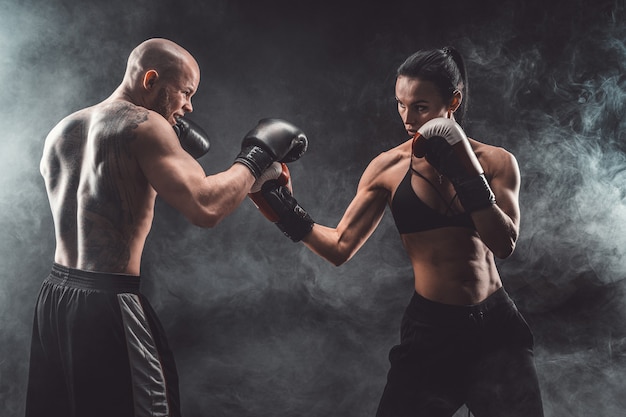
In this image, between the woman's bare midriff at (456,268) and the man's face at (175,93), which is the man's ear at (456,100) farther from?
the man's face at (175,93)

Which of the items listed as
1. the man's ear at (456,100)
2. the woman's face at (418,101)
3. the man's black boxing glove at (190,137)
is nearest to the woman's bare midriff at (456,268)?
the woman's face at (418,101)

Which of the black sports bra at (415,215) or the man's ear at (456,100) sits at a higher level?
the man's ear at (456,100)

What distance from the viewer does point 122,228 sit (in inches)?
94.7

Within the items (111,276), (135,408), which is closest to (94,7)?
(111,276)

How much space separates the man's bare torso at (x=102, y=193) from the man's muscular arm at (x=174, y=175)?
40 millimetres

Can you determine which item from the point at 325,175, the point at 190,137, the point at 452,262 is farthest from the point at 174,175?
the point at 325,175

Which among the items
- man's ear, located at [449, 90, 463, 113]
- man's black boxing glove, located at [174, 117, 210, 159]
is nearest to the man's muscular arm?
man's black boxing glove, located at [174, 117, 210, 159]

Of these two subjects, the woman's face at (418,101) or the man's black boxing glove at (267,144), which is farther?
the woman's face at (418,101)

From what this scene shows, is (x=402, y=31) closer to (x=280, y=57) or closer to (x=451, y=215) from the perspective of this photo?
(x=280, y=57)

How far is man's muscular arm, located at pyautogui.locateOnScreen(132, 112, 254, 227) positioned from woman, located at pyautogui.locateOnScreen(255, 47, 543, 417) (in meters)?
0.91

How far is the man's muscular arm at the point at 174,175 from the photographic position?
2.38 m

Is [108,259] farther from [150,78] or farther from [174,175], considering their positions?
[150,78]

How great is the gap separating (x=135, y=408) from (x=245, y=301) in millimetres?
2385

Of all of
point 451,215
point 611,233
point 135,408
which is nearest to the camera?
point 135,408
